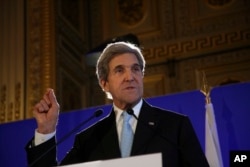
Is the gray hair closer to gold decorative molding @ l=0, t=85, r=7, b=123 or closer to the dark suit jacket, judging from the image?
the dark suit jacket

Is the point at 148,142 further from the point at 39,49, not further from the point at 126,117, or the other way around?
the point at 39,49

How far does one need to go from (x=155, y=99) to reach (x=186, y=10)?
2637 millimetres

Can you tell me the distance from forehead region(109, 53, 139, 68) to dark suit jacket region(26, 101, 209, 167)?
0.17 meters

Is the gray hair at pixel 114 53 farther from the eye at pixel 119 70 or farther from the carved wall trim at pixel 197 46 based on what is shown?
the carved wall trim at pixel 197 46

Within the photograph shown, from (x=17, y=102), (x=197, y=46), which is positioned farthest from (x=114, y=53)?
(x=197, y=46)

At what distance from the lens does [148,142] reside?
1.61 m

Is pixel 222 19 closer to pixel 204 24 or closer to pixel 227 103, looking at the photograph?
pixel 204 24

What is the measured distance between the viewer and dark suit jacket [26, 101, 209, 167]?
157 cm

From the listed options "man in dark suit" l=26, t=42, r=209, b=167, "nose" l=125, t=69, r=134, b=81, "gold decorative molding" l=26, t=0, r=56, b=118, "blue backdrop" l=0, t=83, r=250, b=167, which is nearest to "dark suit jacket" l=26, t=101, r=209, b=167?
"man in dark suit" l=26, t=42, r=209, b=167

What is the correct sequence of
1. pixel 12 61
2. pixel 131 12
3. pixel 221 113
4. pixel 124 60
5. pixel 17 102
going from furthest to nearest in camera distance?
pixel 131 12
pixel 12 61
pixel 17 102
pixel 221 113
pixel 124 60

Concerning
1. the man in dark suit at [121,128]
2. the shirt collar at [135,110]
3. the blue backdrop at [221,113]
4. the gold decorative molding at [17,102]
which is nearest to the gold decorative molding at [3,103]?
the gold decorative molding at [17,102]

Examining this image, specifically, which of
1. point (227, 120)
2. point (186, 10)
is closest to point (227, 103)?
point (227, 120)

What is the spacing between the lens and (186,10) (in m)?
5.59

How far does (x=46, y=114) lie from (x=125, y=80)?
12.3 inches
